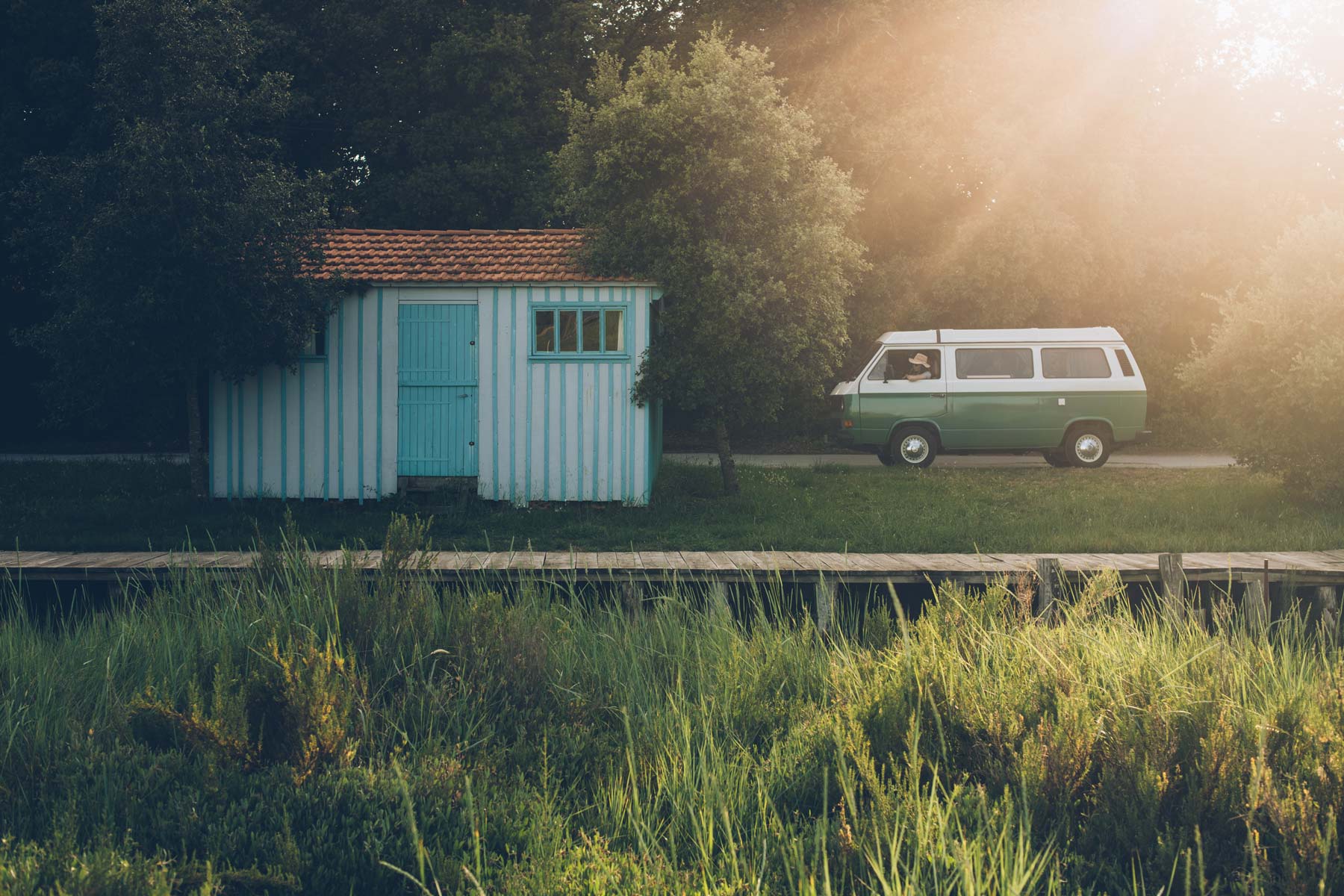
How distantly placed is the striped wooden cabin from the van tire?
19.5 feet

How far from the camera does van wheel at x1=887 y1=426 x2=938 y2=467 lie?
56.5 ft

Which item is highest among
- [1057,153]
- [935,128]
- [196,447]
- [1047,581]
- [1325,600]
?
[935,128]

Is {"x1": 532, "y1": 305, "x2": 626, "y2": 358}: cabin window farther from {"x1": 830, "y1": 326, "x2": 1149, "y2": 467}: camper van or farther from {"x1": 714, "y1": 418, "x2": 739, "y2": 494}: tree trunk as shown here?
{"x1": 830, "y1": 326, "x2": 1149, "y2": 467}: camper van

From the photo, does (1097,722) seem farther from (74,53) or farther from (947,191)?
(74,53)

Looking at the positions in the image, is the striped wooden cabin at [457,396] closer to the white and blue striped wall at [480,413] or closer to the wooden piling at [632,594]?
the white and blue striped wall at [480,413]

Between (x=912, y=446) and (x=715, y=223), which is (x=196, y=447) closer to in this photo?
(x=715, y=223)

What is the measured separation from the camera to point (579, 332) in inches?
495

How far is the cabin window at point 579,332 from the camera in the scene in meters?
12.5

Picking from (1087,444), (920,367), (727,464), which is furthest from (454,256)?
(1087,444)

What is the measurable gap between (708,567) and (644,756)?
2.80 metres

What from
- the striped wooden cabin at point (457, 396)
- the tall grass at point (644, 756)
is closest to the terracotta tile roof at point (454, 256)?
the striped wooden cabin at point (457, 396)

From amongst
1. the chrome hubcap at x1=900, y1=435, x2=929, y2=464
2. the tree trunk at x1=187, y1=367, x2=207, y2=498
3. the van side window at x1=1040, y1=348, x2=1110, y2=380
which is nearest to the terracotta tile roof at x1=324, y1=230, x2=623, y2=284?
the tree trunk at x1=187, y1=367, x2=207, y2=498

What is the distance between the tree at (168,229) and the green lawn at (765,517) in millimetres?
1681

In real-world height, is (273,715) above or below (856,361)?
below
